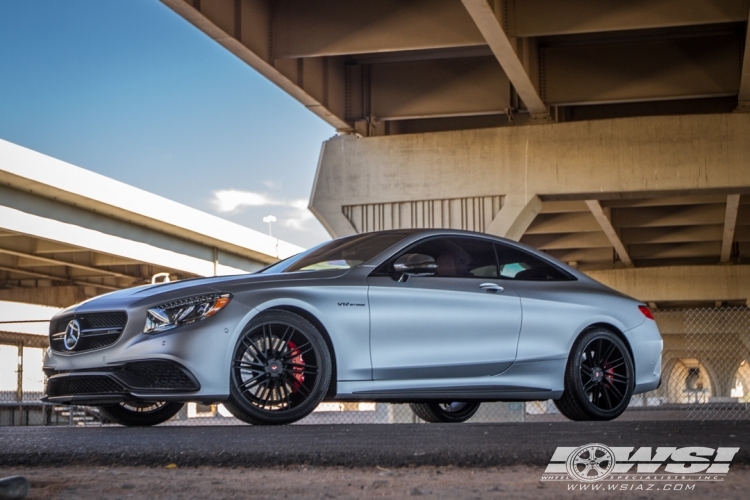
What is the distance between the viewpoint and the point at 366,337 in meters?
7.12

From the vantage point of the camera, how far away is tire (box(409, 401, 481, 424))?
917 centimetres

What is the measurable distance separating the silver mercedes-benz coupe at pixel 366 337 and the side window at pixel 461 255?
1cm

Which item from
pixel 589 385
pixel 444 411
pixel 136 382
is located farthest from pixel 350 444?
pixel 444 411

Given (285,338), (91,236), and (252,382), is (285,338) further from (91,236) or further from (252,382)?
(91,236)

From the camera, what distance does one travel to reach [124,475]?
4609 millimetres

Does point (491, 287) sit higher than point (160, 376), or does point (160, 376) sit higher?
point (491, 287)

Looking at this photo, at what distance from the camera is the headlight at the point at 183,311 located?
662 cm

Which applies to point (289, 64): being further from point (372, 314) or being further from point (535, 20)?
point (372, 314)

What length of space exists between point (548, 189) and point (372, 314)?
1100cm

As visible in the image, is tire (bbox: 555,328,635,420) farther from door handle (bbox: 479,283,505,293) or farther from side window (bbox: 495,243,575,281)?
door handle (bbox: 479,283,505,293)

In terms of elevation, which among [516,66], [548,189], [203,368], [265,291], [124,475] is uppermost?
[516,66]

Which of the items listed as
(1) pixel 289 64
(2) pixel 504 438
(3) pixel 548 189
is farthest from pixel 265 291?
(3) pixel 548 189

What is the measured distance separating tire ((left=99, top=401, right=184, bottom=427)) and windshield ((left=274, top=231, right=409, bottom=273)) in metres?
1.40

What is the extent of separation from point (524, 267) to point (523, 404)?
1176cm
